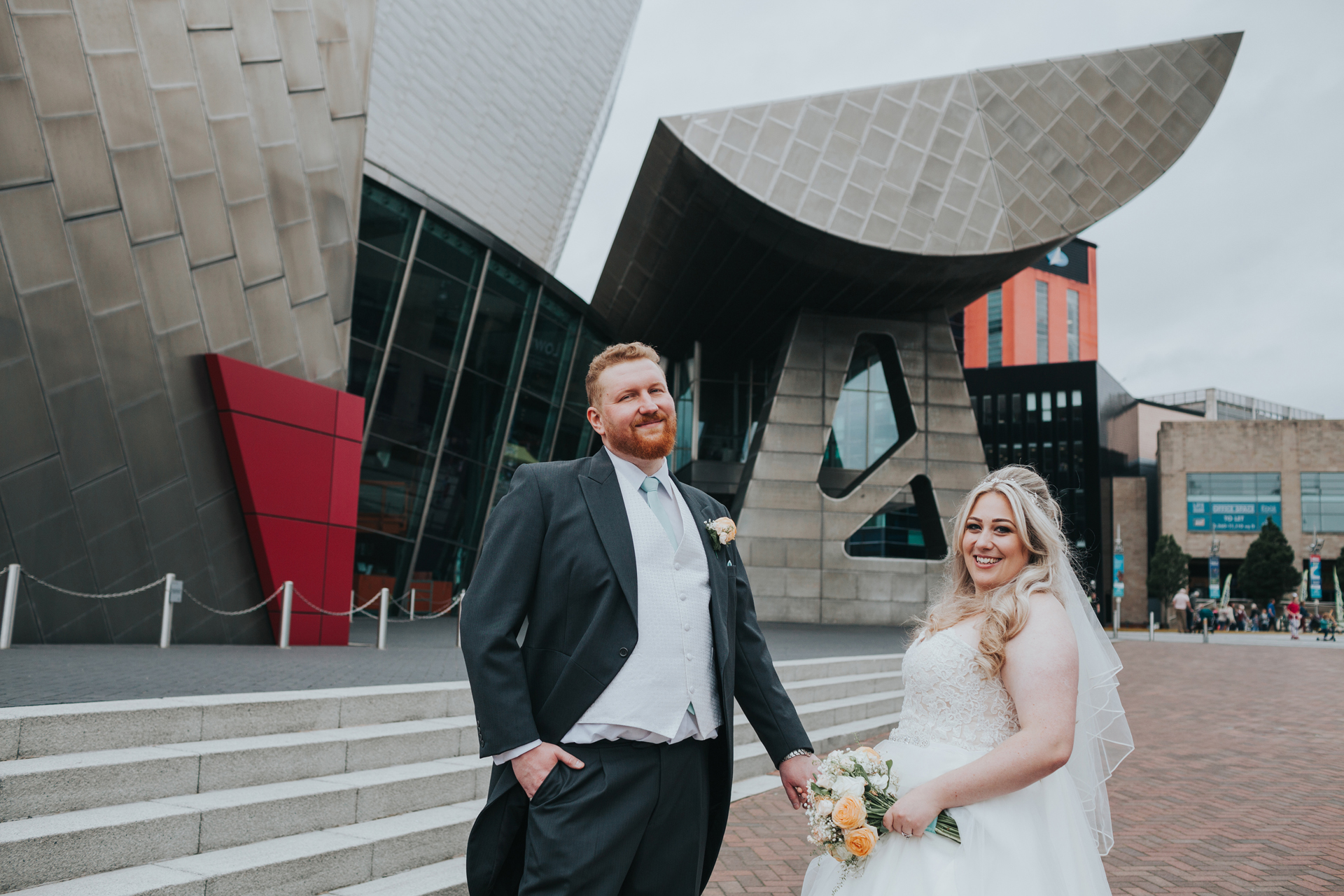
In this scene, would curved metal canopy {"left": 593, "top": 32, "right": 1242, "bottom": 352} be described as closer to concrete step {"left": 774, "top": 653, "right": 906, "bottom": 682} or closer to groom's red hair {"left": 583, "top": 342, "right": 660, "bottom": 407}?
concrete step {"left": 774, "top": 653, "right": 906, "bottom": 682}

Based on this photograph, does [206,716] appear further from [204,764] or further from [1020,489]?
[1020,489]

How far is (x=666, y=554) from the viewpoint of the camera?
100 inches

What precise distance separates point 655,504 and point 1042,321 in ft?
269

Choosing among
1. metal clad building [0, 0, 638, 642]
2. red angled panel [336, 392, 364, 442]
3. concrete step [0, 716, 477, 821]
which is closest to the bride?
concrete step [0, 716, 477, 821]

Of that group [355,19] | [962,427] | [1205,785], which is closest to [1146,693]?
[1205,785]

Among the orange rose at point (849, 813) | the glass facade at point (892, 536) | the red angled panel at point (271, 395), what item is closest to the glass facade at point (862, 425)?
the glass facade at point (892, 536)

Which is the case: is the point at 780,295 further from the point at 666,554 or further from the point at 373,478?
the point at 666,554

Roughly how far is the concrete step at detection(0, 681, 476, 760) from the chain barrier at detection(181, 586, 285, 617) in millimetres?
4297

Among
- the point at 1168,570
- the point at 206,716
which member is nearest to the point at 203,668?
the point at 206,716

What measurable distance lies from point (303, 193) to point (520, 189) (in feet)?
71.3

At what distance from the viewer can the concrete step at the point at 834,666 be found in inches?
408

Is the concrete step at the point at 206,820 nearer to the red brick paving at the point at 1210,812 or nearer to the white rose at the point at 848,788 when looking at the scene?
the red brick paving at the point at 1210,812

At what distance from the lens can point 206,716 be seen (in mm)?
4738

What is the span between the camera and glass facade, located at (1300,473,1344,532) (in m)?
55.5
